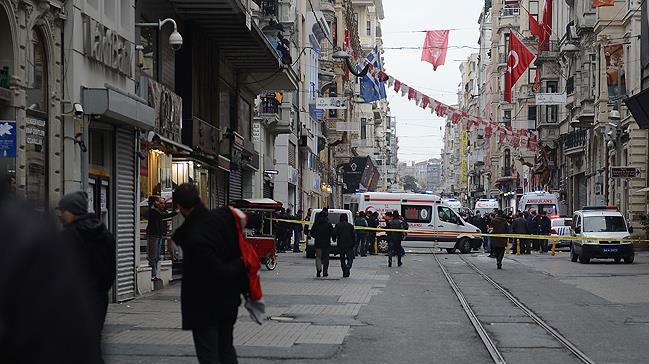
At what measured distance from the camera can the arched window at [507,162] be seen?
11407 centimetres

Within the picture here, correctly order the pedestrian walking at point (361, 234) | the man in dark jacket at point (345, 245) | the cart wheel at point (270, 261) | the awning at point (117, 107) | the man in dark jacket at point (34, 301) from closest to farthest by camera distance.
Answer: the man in dark jacket at point (34, 301)
the awning at point (117, 107)
the man in dark jacket at point (345, 245)
the cart wheel at point (270, 261)
the pedestrian walking at point (361, 234)

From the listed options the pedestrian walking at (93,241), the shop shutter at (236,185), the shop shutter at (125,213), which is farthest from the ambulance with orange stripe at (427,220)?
the pedestrian walking at (93,241)

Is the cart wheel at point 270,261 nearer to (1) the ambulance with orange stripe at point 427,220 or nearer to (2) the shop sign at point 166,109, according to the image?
(2) the shop sign at point 166,109

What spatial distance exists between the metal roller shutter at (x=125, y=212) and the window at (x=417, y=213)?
2680 centimetres

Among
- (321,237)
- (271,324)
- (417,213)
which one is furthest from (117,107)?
(417,213)

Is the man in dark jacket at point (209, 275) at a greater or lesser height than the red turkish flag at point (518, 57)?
lesser

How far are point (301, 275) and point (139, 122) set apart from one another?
10112 millimetres

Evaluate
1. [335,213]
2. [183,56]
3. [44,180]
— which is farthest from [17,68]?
[335,213]

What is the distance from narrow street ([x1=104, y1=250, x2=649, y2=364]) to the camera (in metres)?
12.6

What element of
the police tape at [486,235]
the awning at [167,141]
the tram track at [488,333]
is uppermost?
the awning at [167,141]

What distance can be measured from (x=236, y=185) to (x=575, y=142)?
3232 centimetres

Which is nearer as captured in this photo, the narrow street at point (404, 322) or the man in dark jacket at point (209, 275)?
the man in dark jacket at point (209, 275)

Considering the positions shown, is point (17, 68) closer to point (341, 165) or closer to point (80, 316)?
point (80, 316)

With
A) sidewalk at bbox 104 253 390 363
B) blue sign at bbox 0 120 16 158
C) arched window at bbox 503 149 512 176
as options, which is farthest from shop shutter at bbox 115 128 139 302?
arched window at bbox 503 149 512 176
